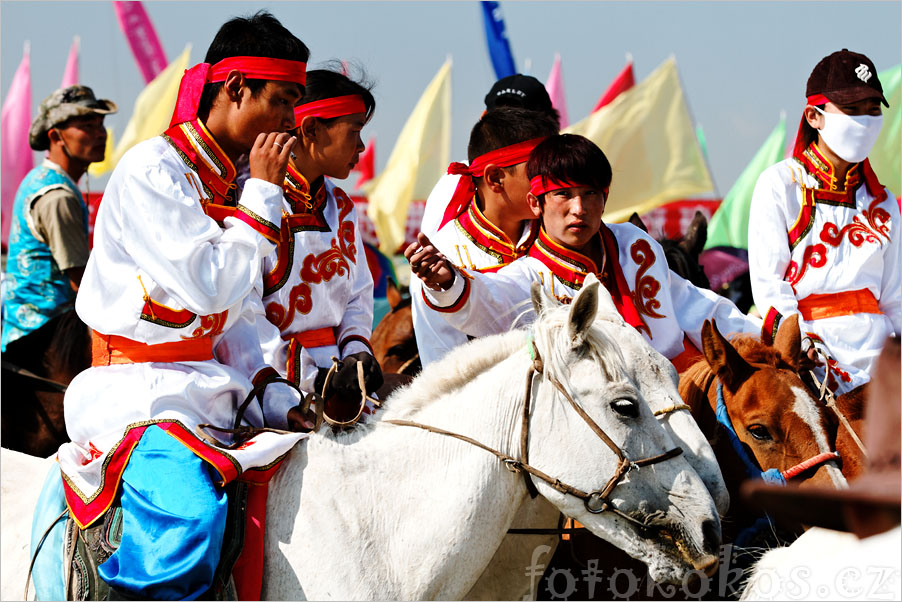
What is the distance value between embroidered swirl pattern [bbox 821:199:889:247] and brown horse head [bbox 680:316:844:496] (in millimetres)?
1224

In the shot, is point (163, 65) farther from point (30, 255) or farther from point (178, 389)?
point (178, 389)

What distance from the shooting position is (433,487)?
9.66ft

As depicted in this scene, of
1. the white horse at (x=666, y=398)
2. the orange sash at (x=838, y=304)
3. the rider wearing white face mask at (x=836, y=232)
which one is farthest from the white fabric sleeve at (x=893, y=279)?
the white horse at (x=666, y=398)

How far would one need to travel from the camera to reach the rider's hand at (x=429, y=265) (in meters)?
3.33

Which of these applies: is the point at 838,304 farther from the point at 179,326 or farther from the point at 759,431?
the point at 179,326

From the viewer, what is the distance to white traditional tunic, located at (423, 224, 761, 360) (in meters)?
3.67

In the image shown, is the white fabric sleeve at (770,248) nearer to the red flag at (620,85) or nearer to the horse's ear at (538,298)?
the horse's ear at (538,298)

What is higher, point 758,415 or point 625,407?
point 625,407

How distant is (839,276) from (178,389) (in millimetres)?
3281

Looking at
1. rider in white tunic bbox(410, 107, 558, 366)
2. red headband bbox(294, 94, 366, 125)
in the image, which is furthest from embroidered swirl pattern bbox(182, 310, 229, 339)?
red headband bbox(294, 94, 366, 125)

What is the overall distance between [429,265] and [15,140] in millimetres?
10339

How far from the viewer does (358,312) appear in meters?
4.21

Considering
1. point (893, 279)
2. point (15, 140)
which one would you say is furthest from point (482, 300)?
point (15, 140)

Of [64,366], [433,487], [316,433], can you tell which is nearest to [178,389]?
[316,433]
